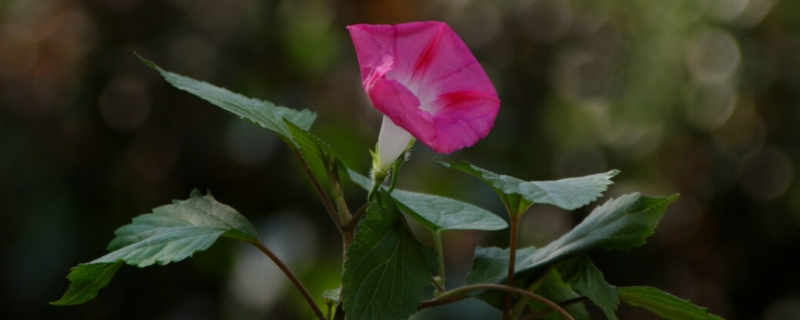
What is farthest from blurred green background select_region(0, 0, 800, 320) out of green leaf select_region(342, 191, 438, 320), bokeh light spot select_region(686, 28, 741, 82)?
green leaf select_region(342, 191, 438, 320)

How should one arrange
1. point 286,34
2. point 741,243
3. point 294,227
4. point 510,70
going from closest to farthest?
point 294,227 → point 286,34 → point 510,70 → point 741,243

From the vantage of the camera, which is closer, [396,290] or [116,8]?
[396,290]

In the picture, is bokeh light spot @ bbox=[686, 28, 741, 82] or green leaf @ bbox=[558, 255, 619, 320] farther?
bokeh light spot @ bbox=[686, 28, 741, 82]

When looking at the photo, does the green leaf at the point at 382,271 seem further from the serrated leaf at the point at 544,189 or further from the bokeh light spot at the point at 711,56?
the bokeh light spot at the point at 711,56

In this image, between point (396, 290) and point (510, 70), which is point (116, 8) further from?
point (396, 290)

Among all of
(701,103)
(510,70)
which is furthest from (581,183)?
(701,103)

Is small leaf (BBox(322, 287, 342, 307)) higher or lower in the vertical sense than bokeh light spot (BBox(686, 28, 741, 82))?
higher

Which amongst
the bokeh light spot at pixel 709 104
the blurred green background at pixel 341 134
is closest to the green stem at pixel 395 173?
the blurred green background at pixel 341 134

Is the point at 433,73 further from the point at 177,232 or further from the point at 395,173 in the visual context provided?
the point at 177,232

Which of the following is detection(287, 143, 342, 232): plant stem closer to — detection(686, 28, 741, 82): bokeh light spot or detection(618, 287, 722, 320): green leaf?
detection(618, 287, 722, 320): green leaf
